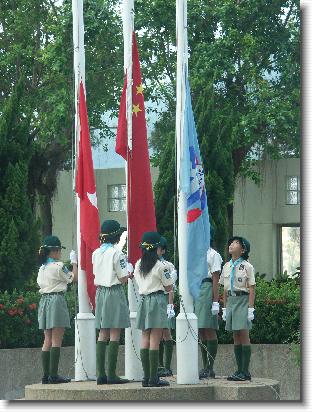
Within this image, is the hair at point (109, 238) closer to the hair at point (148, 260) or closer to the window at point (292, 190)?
the hair at point (148, 260)

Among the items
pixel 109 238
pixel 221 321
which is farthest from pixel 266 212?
pixel 109 238

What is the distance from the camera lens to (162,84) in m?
29.5

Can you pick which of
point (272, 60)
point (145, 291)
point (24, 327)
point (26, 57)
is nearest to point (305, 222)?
point (145, 291)

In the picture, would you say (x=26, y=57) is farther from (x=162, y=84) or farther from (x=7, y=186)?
(x=7, y=186)

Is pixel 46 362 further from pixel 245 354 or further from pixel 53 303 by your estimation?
pixel 245 354

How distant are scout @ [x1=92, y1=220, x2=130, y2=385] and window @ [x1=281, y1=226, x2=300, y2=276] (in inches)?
628

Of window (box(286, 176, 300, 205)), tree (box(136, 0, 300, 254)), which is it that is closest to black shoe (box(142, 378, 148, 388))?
tree (box(136, 0, 300, 254))

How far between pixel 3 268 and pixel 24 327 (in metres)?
1.71

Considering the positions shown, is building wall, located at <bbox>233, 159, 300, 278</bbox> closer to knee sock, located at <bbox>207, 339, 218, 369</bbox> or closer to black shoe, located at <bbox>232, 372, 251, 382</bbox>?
knee sock, located at <bbox>207, 339, 218, 369</bbox>

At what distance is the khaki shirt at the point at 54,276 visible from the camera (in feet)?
54.4

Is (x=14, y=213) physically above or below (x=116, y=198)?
below

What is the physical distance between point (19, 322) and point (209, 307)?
335cm

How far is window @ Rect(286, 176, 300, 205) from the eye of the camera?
103ft

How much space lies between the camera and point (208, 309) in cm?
1680
